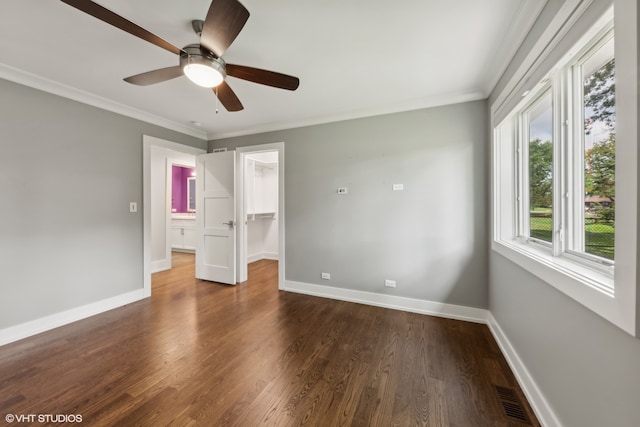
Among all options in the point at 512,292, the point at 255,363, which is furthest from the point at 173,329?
the point at 512,292

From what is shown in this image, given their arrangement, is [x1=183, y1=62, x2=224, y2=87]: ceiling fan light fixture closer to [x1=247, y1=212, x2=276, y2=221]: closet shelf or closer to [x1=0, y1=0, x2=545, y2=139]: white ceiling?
[x1=0, y1=0, x2=545, y2=139]: white ceiling

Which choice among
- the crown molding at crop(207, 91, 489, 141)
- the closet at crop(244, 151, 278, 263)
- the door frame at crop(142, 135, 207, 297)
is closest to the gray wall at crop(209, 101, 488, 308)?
the crown molding at crop(207, 91, 489, 141)

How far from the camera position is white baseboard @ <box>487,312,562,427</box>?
136cm

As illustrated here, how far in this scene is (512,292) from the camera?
195 centimetres

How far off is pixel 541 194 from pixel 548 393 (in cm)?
127

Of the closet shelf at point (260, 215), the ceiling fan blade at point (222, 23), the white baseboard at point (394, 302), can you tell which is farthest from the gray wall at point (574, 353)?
the closet shelf at point (260, 215)

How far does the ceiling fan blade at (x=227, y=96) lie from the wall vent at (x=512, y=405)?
117 inches

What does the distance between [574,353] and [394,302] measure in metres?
1.95

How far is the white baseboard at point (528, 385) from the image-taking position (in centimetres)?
136

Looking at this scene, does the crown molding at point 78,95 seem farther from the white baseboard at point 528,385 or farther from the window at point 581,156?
the white baseboard at point 528,385

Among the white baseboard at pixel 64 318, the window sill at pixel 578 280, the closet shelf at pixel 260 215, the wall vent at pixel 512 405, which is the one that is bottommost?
the wall vent at pixel 512 405

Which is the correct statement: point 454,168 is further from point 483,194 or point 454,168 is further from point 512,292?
point 512,292

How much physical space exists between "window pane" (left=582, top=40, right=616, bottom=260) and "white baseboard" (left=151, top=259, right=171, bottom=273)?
580 centimetres

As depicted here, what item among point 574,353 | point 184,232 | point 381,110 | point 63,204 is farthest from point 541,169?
point 184,232
